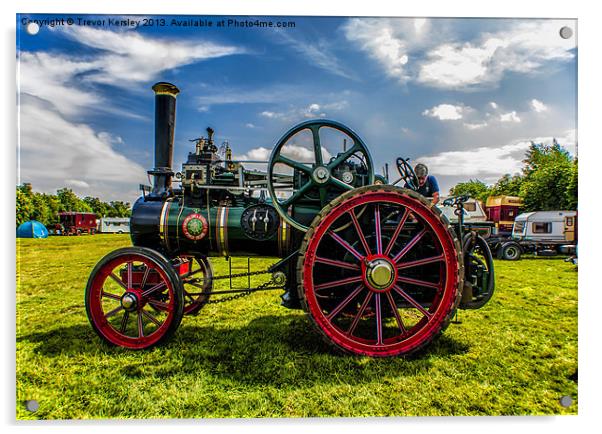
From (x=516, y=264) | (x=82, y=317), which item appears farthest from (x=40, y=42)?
(x=516, y=264)

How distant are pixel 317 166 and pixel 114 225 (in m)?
2.30

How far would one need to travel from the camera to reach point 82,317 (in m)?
2.78

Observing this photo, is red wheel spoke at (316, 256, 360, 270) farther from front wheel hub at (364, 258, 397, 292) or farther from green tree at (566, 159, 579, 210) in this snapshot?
green tree at (566, 159, 579, 210)

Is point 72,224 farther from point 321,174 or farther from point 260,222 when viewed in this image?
point 321,174

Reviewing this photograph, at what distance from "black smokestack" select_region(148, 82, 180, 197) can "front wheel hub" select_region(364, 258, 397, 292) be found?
72.1 inches

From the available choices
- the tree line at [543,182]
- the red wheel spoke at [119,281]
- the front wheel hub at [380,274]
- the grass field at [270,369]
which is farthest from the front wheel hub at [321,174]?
the red wheel spoke at [119,281]

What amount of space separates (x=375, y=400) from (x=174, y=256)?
198 cm

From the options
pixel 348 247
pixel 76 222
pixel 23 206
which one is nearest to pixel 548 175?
pixel 348 247

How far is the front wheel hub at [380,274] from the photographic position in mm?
2209

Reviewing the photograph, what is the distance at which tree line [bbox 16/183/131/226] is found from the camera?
2.07m

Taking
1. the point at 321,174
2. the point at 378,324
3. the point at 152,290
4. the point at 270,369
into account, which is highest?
the point at 321,174

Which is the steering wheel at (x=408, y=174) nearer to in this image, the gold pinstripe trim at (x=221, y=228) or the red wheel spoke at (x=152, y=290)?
the gold pinstripe trim at (x=221, y=228)

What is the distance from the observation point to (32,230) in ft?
7.04

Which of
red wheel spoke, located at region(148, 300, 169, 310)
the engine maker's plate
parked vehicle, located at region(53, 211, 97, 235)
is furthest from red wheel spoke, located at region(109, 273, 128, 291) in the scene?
the engine maker's plate
